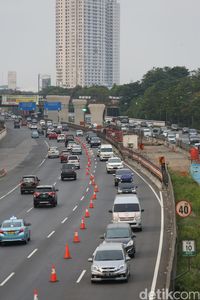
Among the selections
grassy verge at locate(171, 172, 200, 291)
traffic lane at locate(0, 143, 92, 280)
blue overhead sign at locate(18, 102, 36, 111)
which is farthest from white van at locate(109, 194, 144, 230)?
blue overhead sign at locate(18, 102, 36, 111)

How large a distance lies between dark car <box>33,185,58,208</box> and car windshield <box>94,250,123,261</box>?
26087mm

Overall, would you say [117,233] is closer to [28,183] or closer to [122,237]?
[122,237]

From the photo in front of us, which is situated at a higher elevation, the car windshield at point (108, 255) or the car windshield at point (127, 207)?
the car windshield at point (108, 255)

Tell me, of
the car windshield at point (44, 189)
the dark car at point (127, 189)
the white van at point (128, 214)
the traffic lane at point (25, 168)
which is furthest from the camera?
the traffic lane at point (25, 168)

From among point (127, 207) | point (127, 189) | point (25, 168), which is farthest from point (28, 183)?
point (25, 168)

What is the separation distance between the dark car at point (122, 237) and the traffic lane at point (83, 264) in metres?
0.48

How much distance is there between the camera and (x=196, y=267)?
29688mm

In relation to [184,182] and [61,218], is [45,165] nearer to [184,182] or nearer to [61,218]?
[184,182]

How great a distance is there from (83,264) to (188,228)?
810 cm

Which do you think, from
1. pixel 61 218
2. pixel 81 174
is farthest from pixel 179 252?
pixel 81 174

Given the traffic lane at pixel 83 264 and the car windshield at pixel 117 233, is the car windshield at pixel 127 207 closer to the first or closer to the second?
the traffic lane at pixel 83 264

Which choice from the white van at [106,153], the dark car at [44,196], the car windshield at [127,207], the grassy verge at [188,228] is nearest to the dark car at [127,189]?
the grassy verge at [188,228]

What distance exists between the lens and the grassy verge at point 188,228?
26141 mm

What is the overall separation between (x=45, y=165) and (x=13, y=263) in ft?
201
